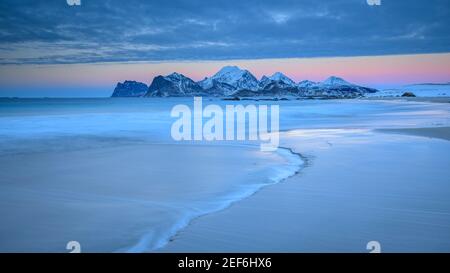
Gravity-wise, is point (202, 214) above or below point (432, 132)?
below

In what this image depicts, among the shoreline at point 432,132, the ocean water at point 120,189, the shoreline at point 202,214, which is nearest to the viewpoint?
the shoreline at point 202,214

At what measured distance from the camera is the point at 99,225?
462cm

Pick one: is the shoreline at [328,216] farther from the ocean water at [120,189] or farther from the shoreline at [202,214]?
the ocean water at [120,189]

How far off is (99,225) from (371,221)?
3046 mm

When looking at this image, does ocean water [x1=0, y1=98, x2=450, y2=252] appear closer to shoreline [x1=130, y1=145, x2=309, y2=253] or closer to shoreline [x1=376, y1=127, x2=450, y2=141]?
shoreline [x1=130, y1=145, x2=309, y2=253]

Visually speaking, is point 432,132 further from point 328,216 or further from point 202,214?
point 202,214

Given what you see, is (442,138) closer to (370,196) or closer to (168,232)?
(370,196)

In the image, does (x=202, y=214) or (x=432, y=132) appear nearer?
Result: (x=202, y=214)

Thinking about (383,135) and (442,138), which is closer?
(442,138)

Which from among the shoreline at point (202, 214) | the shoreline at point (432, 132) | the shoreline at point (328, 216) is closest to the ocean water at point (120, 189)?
the shoreline at point (202, 214)

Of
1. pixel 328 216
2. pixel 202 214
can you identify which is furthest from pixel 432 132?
pixel 202 214

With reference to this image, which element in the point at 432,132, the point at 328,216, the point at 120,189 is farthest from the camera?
the point at 432,132

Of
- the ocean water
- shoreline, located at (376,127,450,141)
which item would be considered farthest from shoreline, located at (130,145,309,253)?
shoreline, located at (376,127,450,141)
